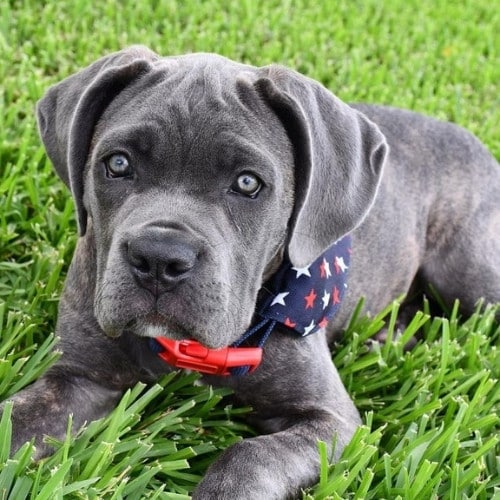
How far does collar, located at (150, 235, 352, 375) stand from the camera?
12.5 feet

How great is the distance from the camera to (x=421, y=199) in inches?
204

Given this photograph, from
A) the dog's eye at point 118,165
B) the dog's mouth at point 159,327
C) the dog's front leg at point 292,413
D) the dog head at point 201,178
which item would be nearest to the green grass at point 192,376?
the dog's front leg at point 292,413

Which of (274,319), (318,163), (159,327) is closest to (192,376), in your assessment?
(274,319)

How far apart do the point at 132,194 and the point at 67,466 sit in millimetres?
999

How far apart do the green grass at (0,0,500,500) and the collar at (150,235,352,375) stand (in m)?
0.18

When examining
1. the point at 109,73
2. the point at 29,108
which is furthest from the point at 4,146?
the point at 109,73

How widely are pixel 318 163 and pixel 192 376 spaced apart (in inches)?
42.1

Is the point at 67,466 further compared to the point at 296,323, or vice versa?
the point at 296,323

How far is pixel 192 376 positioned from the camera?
399 cm

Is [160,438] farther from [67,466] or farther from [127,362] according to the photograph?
[67,466]

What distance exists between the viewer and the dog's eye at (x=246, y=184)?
348 cm

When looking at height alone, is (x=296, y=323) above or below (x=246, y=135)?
below

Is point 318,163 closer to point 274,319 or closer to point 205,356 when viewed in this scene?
point 274,319

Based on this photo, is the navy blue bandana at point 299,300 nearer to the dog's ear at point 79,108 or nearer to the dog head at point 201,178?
the dog head at point 201,178
